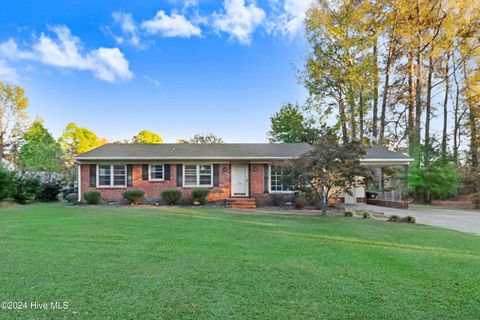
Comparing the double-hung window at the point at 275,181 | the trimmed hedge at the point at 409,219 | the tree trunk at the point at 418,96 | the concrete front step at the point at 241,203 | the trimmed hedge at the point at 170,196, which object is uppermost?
the tree trunk at the point at 418,96

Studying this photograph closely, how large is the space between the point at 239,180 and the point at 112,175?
23.4 feet

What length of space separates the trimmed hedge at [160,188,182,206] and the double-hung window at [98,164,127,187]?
8.17 ft

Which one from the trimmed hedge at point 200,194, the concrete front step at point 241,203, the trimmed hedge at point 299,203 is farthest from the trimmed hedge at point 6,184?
the trimmed hedge at point 299,203

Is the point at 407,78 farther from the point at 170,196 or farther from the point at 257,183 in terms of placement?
the point at 170,196

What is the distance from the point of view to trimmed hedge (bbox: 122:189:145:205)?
14469mm

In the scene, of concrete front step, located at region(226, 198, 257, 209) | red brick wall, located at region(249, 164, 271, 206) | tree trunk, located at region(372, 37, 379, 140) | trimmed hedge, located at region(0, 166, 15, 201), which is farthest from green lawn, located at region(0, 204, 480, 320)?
tree trunk, located at region(372, 37, 379, 140)

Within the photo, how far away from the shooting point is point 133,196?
14.5 metres

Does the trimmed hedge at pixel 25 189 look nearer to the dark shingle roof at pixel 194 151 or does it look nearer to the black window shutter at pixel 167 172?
the dark shingle roof at pixel 194 151

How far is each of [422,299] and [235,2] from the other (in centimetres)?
1596

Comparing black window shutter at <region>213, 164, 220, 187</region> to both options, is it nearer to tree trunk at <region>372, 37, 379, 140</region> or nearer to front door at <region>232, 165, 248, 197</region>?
front door at <region>232, 165, 248, 197</region>

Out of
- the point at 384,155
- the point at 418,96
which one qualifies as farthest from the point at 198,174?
the point at 418,96

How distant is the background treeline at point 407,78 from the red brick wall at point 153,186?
30.2 feet

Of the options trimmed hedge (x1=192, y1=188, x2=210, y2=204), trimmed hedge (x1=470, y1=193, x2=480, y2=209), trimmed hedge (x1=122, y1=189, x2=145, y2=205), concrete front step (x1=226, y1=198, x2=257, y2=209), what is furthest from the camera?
trimmed hedge (x1=470, y1=193, x2=480, y2=209)

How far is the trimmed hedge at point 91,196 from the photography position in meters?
14.4
